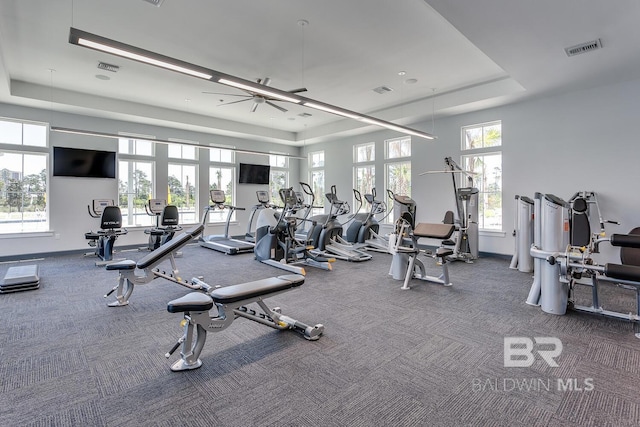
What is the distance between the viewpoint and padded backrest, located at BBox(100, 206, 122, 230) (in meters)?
6.25

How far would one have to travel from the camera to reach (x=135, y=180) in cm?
831

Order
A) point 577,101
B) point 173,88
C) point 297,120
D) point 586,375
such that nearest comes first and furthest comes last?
1. point 586,375
2. point 577,101
3. point 173,88
4. point 297,120

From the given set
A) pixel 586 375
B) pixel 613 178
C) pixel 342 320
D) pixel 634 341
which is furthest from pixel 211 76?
pixel 613 178

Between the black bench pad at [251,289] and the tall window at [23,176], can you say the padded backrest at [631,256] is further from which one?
the tall window at [23,176]

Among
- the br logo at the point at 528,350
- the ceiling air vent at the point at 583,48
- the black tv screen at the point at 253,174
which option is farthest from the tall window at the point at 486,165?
the black tv screen at the point at 253,174

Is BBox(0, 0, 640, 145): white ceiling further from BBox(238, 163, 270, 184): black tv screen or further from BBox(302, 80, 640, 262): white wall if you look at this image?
BBox(238, 163, 270, 184): black tv screen

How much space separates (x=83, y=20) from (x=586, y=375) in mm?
6291

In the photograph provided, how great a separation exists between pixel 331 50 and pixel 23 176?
22.6 feet

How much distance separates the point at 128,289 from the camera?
3861mm

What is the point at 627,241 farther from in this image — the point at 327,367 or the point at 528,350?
the point at 327,367

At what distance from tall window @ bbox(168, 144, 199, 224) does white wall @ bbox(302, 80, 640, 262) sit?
6.41 m

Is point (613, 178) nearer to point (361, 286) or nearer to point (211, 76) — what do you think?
point (361, 286)

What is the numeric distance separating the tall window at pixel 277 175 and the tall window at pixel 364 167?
2731 millimetres

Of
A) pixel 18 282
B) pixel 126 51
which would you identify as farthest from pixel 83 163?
pixel 126 51
